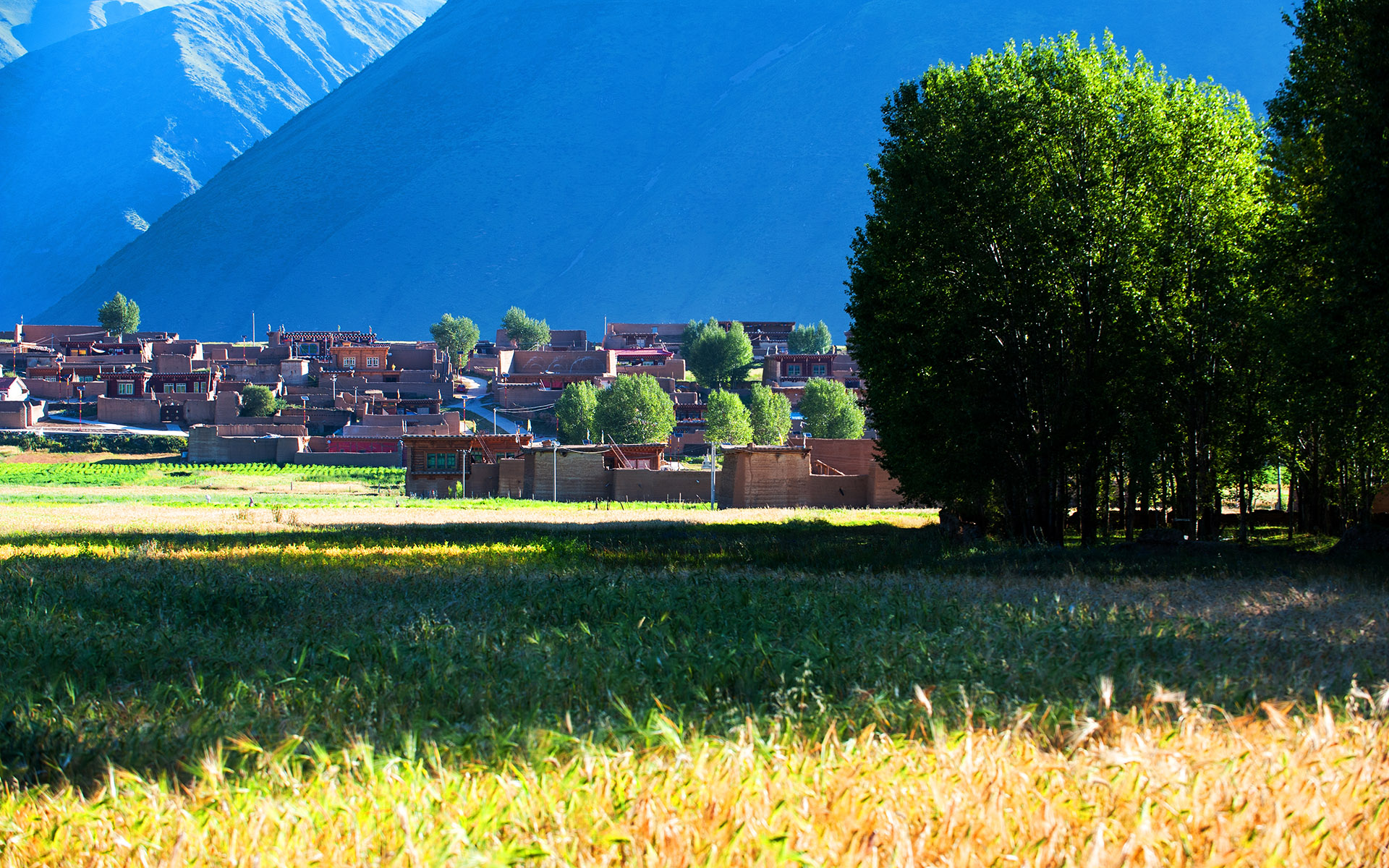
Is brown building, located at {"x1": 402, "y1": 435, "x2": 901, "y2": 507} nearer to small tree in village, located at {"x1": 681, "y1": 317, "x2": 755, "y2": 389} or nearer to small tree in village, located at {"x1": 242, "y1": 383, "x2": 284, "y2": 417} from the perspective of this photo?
small tree in village, located at {"x1": 242, "y1": 383, "x2": 284, "y2": 417}

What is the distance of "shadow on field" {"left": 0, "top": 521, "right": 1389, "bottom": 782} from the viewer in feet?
18.6

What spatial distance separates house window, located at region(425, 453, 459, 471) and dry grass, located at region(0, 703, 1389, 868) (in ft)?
260

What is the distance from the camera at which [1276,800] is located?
3.94m

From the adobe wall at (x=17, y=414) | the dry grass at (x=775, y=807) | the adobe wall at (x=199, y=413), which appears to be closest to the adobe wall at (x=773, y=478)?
the dry grass at (x=775, y=807)

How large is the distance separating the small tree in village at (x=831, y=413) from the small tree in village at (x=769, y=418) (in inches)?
94.6

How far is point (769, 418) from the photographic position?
12131 centimetres

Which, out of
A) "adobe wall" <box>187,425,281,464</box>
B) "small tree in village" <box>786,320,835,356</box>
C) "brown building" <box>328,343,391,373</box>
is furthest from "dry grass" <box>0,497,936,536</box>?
"small tree in village" <box>786,320,835,356</box>

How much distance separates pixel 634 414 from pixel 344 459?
2940 centimetres

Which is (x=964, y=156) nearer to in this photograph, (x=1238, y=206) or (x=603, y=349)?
(x=1238, y=206)

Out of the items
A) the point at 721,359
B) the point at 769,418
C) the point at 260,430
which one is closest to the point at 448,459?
the point at 260,430

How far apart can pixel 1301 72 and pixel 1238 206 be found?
4781mm

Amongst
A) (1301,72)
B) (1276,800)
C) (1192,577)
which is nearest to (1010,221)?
(1301,72)

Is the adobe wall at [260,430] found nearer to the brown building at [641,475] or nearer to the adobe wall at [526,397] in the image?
the adobe wall at [526,397]

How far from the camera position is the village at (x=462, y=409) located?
66188mm
